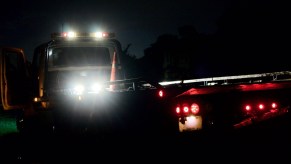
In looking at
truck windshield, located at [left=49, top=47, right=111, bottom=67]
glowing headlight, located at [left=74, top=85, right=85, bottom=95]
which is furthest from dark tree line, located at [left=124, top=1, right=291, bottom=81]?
glowing headlight, located at [left=74, top=85, right=85, bottom=95]

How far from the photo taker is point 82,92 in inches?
201

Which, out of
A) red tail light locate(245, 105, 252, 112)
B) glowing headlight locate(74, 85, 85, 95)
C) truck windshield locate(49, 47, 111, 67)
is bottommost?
red tail light locate(245, 105, 252, 112)

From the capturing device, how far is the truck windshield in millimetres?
7688

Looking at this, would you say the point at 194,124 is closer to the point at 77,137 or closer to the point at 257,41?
the point at 77,137

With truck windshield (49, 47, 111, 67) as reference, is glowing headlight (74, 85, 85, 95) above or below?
below

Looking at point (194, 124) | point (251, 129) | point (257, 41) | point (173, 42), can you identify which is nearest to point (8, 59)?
point (194, 124)

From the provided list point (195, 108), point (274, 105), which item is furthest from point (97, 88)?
point (274, 105)

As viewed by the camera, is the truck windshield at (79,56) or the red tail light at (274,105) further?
the truck windshield at (79,56)

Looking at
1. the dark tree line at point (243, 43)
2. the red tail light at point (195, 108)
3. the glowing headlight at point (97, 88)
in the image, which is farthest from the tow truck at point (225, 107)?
the dark tree line at point (243, 43)

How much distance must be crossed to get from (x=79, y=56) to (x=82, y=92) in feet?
10.1

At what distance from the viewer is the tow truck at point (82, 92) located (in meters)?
4.86

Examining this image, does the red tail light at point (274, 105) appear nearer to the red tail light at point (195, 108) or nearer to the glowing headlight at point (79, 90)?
the red tail light at point (195, 108)

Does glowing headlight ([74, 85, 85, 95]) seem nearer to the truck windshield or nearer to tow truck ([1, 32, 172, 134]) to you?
tow truck ([1, 32, 172, 134])

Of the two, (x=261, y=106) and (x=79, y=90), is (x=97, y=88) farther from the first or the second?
(x=261, y=106)
